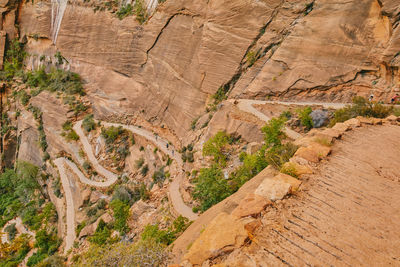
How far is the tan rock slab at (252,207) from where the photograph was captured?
5230 millimetres

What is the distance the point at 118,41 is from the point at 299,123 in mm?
25660

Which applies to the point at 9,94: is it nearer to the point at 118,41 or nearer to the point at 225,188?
the point at 118,41

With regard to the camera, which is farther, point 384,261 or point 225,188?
point 225,188

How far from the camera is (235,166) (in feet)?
51.4

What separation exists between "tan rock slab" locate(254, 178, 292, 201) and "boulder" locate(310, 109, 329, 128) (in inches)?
434

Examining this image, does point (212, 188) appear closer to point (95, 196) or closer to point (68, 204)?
point (95, 196)

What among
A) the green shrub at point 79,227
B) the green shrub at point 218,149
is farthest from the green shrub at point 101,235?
the green shrub at point 218,149

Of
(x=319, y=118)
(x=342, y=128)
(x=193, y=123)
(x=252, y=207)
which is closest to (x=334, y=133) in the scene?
(x=342, y=128)

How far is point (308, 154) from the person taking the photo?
7344 millimetres

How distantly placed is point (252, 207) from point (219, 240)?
45.4 inches

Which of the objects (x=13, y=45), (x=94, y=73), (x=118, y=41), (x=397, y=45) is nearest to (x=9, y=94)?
(x=13, y=45)

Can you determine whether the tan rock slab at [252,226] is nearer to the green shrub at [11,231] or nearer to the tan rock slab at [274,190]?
the tan rock slab at [274,190]

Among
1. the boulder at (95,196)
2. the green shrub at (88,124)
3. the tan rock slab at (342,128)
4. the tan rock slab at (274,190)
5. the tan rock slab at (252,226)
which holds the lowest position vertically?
the boulder at (95,196)

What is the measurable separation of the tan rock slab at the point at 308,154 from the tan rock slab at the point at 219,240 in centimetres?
347
